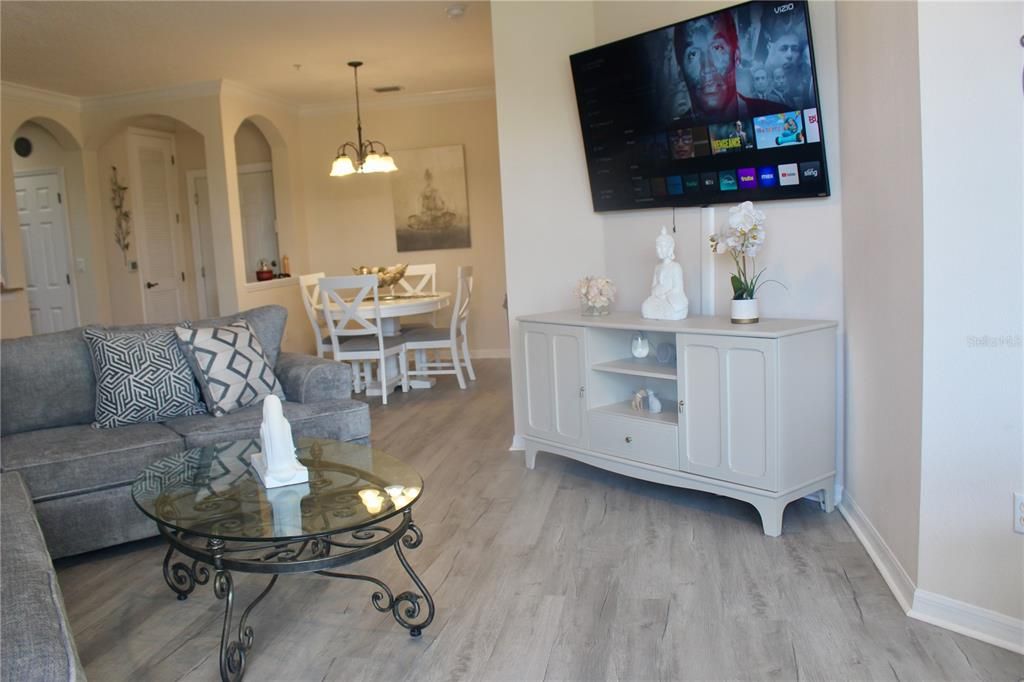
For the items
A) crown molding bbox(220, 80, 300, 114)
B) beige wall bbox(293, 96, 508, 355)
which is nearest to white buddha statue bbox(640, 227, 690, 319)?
beige wall bbox(293, 96, 508, 355)

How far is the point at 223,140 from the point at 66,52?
1.31 metres

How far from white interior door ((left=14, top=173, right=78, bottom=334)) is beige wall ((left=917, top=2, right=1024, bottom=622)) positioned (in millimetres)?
7027

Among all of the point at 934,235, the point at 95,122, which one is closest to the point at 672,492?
the point at 934,235

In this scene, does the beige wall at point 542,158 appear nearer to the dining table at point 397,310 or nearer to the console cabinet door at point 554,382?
the console cabinet door at point 554,382

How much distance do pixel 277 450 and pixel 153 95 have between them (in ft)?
17.7

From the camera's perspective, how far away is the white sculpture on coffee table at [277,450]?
237cm

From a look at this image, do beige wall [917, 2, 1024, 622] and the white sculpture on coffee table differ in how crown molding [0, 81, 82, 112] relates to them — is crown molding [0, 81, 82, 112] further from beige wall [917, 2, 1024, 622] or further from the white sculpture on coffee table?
beige wall [917, 2, 1024, 622]

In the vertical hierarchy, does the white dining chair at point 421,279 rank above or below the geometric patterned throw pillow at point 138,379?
above

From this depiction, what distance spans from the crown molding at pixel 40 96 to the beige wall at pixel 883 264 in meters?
6.05

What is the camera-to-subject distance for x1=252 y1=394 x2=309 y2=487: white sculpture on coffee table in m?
2.37

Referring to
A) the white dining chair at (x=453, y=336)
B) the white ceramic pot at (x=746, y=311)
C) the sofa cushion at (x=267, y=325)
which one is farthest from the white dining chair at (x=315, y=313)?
the white ceramic pot at (x=746, y=311)

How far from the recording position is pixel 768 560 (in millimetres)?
2686

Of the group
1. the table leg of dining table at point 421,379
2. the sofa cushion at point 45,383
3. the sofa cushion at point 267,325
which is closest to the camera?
the sofa cushion at point 45,383

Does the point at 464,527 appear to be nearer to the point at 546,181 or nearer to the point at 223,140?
the point at 546,181
